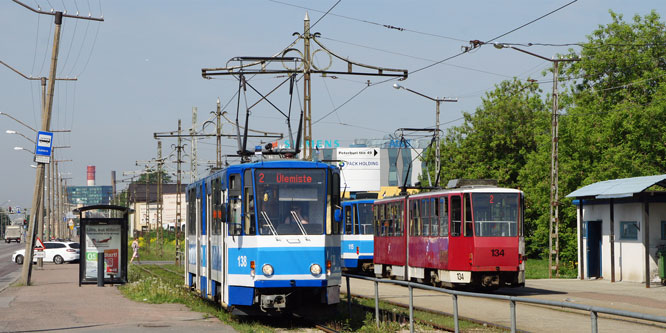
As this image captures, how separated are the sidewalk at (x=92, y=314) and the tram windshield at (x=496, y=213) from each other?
8259 mm

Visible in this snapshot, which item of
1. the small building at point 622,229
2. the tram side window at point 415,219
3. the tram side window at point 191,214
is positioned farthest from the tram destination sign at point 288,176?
the small building at point 622,229

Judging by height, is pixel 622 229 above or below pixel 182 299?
above

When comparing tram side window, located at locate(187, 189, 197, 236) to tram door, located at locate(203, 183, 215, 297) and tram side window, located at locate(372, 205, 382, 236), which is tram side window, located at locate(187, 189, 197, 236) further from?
tram side window, located at locate(372, 205, 382, 236)

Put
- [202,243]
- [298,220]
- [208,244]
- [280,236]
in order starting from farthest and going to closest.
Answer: [202,243], [208,244], [298,220], [280,236]

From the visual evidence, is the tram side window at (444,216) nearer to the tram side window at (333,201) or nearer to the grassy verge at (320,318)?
Result: the grassy verge at (320,318)

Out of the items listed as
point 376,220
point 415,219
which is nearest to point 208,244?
point 415,219

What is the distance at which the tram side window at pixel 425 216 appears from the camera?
26781 millimetres

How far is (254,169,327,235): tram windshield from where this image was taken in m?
16.5

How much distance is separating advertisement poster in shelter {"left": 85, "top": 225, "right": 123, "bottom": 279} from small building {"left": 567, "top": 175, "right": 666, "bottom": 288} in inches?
634

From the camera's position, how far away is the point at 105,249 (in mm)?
29797

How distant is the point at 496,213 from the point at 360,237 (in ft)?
41.1

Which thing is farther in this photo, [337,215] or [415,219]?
[415,219]

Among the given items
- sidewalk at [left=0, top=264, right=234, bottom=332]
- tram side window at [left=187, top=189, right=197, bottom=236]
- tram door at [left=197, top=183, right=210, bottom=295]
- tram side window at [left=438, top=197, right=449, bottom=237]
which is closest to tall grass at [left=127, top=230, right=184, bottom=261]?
sidewalk at [left=0, top=264, right=234, bottom=332]

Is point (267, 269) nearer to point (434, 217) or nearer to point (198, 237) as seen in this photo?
point (198, 237)
